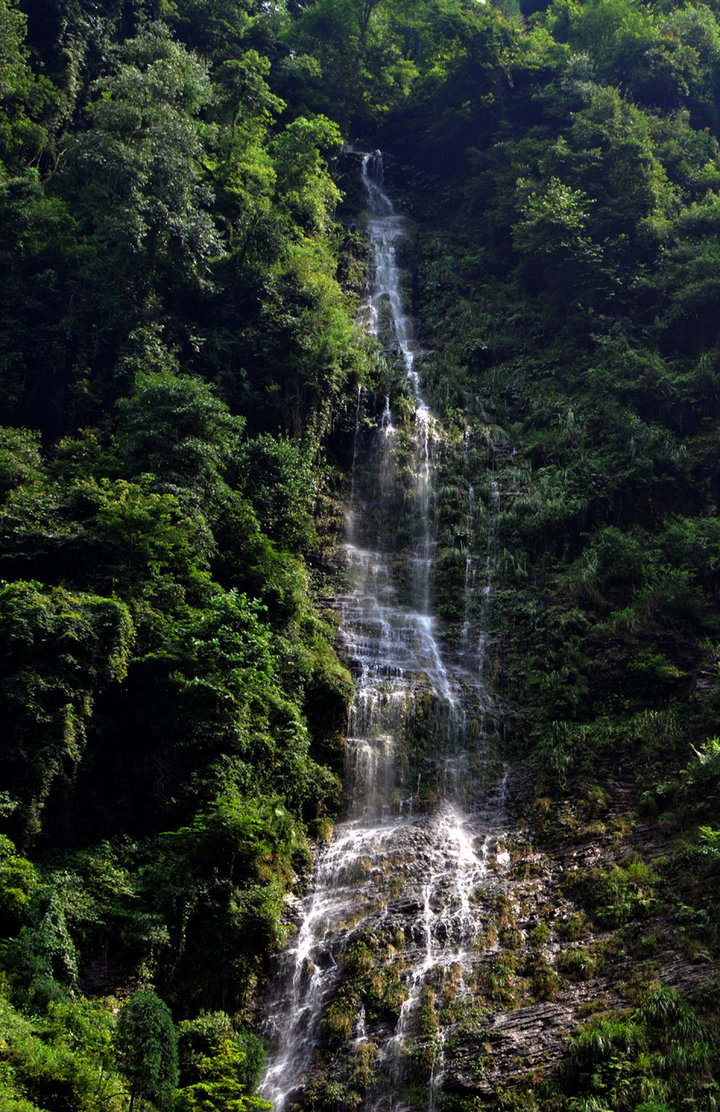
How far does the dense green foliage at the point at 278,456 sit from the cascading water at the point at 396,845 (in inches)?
25.4

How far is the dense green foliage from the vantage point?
1108 cm

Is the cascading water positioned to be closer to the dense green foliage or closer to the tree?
the dense green foliage

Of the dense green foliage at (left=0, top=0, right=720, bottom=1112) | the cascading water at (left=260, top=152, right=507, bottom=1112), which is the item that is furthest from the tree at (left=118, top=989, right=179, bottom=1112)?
the cascading water at (left=260, top=152, right=507, bottom=1112)

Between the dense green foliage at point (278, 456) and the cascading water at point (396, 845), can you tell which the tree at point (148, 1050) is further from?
the cascading water at point (396, 845)

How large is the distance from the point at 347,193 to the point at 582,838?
105 feet

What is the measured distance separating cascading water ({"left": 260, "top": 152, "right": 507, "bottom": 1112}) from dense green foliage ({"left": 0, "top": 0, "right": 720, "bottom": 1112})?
2.12 ft

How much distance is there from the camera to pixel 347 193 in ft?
120

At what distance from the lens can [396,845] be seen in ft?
47.1

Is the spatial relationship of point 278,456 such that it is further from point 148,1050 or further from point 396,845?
point 148,1050

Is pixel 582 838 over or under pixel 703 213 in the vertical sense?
under

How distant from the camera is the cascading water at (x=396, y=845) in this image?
1104cm

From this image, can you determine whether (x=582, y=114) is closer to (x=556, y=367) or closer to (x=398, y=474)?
(x=556, y=367)

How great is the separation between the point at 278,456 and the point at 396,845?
944cm

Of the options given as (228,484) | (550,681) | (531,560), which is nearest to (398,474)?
(531,560)
